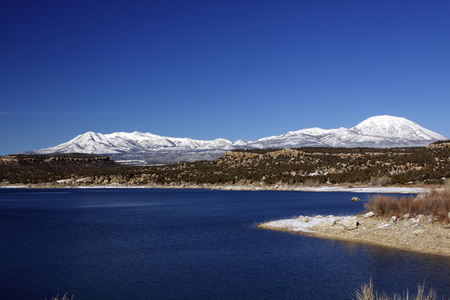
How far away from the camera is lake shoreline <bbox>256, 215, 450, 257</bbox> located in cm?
1961

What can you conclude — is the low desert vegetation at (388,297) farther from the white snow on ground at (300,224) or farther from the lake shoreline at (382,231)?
the white snow on ground at (300,224)

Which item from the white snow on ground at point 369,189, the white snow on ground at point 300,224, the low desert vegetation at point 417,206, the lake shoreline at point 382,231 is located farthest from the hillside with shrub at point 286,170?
the lake shoreline at point 382,231

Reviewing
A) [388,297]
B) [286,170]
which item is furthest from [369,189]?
[388,297]

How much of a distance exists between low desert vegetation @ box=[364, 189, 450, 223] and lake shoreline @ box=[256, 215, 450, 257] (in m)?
0.50

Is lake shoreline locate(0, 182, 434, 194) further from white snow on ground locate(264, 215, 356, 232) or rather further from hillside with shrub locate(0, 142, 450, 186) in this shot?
white snow on ground locate(264, 215, 356, 232)

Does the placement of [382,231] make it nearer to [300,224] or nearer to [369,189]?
[300,224]

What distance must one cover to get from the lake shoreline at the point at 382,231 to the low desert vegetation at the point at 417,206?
0.50 metres

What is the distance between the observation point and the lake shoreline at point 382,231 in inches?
772

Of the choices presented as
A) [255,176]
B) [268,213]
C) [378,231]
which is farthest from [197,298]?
[255,176]

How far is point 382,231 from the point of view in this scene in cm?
2250

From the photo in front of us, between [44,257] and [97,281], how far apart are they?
5357 mm

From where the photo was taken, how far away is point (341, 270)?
650 inches

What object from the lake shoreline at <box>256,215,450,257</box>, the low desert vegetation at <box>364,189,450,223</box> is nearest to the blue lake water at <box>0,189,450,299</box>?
the lake shoreline at <box>256,215,450,257</box>

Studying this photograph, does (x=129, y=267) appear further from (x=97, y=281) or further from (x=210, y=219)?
(x=210, y=219)
